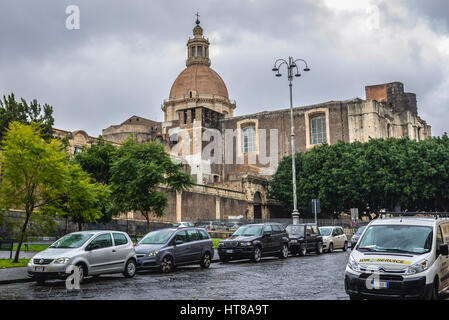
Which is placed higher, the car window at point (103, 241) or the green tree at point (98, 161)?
the green tree at point (98, 161)

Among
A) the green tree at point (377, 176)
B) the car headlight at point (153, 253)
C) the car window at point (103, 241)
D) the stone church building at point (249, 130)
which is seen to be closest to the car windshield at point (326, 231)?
the car headlight at point (153, 253)

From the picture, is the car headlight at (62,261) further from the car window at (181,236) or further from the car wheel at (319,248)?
the car wheel at (319,248)

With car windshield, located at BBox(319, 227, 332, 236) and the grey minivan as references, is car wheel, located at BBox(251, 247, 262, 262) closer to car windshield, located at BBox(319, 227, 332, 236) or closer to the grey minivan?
the grey minivan

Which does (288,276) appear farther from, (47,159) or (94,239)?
(47,159)

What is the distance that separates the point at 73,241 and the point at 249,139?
163 feet

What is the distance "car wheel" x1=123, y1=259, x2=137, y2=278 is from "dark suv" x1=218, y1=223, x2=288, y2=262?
5.10m

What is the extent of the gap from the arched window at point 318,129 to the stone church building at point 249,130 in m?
0.12

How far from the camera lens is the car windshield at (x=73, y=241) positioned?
12898mm

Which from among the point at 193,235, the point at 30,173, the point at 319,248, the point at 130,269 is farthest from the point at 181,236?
the point at 319,248

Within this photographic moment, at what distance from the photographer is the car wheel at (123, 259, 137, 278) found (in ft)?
45.0

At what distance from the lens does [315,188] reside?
1753 inches

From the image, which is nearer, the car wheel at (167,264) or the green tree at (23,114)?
the car wheel at (167,264)

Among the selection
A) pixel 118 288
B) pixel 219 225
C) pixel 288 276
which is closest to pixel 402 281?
pixel 288 276
